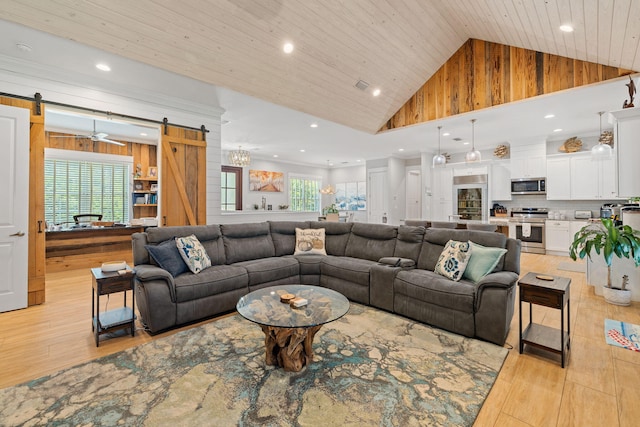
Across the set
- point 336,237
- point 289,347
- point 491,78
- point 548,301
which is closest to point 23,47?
point 289,347

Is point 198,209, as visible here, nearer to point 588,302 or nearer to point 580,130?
point 588,302

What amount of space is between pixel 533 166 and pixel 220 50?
732 cm

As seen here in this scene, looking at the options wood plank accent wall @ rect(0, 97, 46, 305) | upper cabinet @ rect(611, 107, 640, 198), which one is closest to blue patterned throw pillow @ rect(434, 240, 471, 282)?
upper cabinet @ rect(611, 107, 640, 198)

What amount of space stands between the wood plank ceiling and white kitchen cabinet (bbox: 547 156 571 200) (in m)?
3.75

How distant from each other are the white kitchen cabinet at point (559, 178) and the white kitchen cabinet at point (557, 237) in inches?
25.4

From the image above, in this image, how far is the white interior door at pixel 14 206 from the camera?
3.30m

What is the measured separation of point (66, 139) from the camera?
660cm

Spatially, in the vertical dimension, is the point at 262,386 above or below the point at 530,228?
below

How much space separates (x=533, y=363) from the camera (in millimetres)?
2303

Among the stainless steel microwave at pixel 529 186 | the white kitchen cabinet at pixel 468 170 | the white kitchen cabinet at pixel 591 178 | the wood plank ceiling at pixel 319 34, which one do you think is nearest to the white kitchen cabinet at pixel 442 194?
the white kitchen cabinet at pixel 468 170

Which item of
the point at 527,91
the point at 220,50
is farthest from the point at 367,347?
the point at 527,91

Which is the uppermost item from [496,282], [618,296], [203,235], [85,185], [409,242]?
[85,185]

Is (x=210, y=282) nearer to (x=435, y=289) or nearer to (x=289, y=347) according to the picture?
(x=289, y=347)

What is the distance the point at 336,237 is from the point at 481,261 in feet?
6.84
